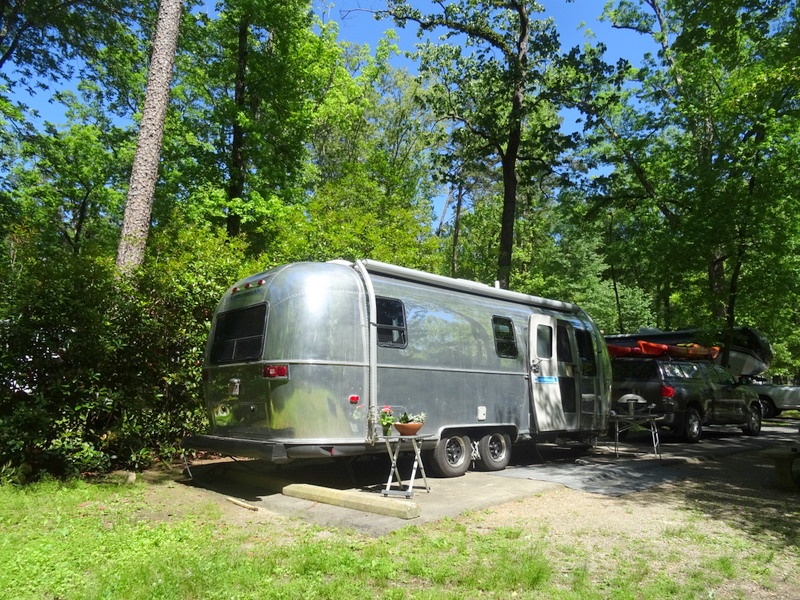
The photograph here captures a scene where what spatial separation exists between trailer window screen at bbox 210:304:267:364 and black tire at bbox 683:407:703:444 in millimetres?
9912

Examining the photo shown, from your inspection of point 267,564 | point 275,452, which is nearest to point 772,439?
point 275,452

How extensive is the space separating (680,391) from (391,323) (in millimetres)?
8144

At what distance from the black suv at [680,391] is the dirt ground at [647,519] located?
14.0ft

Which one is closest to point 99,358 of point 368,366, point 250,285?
point 250,285

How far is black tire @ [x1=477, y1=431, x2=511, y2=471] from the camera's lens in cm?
858

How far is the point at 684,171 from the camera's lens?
63.7ft

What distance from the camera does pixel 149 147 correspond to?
9.57 meters

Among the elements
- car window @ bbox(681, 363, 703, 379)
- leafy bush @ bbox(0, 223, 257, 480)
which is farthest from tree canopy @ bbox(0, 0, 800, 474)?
car window @ bbox(681, 363, 703, 379)

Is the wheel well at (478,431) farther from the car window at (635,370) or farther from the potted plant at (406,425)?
the car window at (635,370)

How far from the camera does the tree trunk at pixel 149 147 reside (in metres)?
8.96

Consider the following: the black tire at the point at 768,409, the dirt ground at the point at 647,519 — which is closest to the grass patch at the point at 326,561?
the dirt ground at the point at 647,519

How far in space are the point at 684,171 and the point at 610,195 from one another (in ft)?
8.79

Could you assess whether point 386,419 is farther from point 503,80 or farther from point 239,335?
point 503,80

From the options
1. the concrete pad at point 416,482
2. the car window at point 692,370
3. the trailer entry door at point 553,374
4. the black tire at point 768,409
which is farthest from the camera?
the black tire at point 768,409
